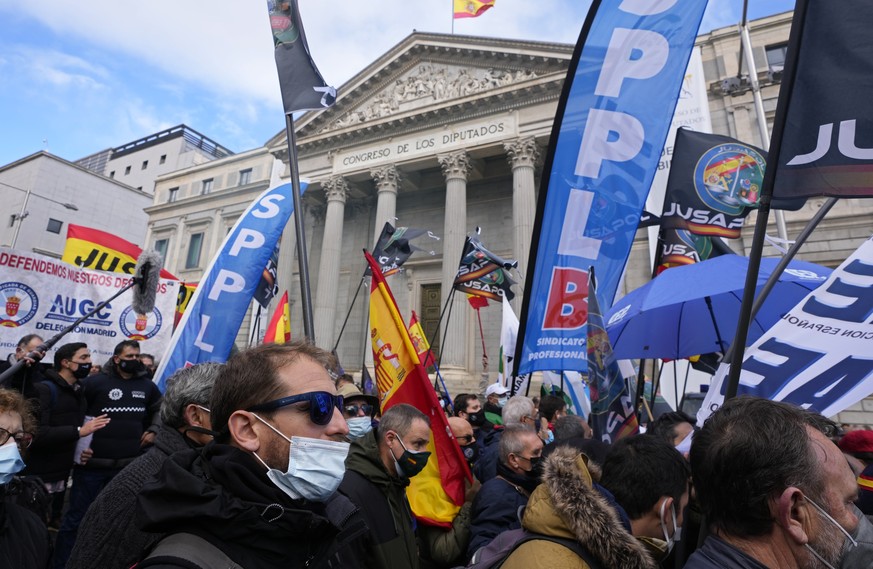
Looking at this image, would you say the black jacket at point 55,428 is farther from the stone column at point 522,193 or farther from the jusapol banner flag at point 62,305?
the stone column at point 522,193

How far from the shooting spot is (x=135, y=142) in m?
47.1

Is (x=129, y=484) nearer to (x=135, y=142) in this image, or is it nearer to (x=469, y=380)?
(x=469, y=380)

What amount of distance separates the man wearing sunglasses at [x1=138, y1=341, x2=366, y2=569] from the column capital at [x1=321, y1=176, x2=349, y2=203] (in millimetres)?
22359

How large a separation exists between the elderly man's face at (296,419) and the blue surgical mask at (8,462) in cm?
136

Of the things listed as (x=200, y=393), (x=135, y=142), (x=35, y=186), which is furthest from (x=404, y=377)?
(x=135, y=142)

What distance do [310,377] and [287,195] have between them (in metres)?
3.95

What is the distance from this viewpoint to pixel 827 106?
6.46 feet

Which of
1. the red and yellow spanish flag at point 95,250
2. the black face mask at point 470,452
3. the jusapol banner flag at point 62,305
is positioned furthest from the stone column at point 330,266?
the black face mask at point 470,452

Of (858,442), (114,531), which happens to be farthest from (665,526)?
(114,531)

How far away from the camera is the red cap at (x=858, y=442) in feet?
8.89

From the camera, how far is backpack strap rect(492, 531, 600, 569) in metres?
1.52

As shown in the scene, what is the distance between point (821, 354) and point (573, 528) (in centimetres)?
264

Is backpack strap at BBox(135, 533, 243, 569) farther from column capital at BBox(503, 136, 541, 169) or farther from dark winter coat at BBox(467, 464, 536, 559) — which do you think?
column capital at BBox(503, 136, 541, 169)

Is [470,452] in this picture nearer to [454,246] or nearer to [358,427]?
[358,427]
